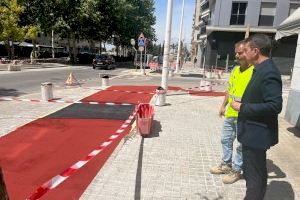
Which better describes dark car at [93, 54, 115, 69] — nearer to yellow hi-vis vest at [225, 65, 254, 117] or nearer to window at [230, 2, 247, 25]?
window at [230, 2, 247, 25]

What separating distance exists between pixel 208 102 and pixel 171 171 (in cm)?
852

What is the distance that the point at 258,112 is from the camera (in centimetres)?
355

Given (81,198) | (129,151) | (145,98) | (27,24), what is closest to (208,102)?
(145,98)

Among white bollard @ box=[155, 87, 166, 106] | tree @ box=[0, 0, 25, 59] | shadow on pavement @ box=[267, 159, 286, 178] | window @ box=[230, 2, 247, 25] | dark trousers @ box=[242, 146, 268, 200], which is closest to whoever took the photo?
dark trousers @ box=[242, 146, 268, 200]

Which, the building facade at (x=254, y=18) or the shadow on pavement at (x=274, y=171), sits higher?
the building facade at (x=254, y=18)

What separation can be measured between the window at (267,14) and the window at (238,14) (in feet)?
5.95

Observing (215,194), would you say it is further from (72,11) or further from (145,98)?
(72,11)

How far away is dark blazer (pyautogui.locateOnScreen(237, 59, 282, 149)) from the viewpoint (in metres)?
3.50

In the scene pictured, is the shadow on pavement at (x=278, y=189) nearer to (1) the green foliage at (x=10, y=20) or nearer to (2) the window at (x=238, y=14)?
(1) the green foliage at (x=10, y=20)

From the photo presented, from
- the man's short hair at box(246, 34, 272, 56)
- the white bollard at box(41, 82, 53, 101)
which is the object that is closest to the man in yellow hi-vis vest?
the man's short hair at box(246, 34, 272, 56)

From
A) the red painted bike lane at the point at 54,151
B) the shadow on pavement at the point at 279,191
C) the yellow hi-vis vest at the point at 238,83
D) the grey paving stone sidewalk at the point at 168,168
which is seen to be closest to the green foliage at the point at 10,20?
the red painted bike lane at the point at 54,151

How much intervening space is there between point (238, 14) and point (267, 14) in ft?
10.0

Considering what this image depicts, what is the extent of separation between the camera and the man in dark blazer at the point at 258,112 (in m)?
3.52

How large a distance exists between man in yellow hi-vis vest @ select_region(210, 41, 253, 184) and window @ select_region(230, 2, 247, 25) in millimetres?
34166
